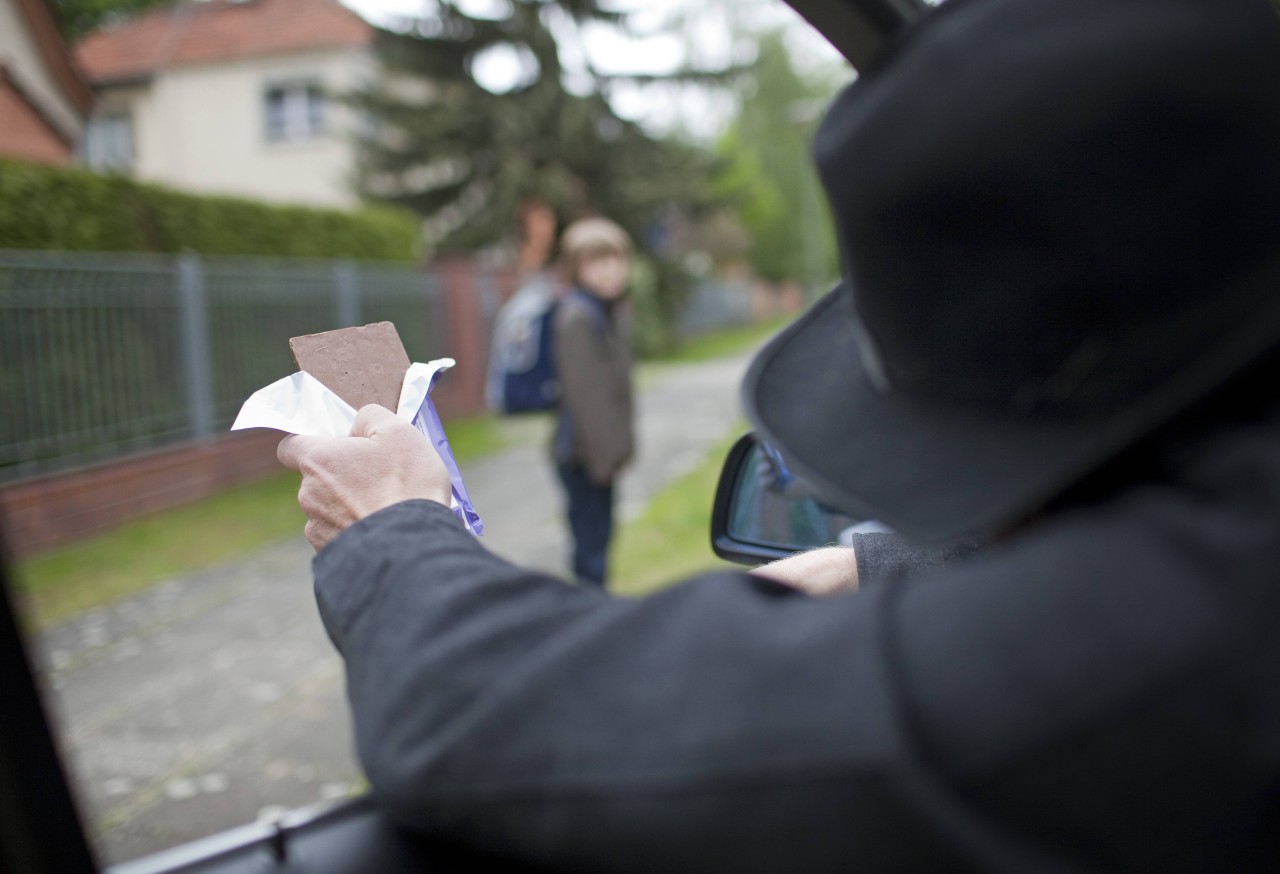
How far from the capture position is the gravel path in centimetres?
359

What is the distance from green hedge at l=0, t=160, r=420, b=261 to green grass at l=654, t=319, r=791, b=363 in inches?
459

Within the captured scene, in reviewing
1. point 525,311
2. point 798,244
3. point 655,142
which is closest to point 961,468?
point 525,311

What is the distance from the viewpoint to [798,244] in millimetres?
43562

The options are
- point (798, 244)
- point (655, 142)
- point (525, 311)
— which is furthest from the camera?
point (798, 244)

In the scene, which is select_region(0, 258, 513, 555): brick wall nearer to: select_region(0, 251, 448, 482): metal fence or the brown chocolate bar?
select_region(0, 251, 448, 482): metal fence

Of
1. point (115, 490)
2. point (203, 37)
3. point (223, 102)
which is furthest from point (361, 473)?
point (223, 102)

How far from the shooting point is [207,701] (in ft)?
14.7

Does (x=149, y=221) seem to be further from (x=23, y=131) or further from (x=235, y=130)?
(x=235, y=130)

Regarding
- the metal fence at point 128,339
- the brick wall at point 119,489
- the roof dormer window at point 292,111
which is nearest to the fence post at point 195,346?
the metal fence at point 128,339

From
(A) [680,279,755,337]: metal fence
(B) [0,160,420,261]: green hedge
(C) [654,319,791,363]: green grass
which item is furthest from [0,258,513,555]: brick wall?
(A) [680,279,755,337]: metal fence

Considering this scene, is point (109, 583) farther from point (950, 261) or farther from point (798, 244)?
point (798, 244)

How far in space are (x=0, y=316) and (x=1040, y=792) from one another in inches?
270

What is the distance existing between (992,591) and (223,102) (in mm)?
26914

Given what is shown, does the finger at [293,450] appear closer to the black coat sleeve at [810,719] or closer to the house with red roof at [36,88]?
the black coat sleeve at [810,719]
